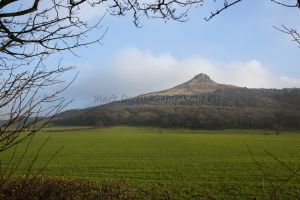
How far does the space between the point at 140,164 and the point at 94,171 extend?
19.1 ft

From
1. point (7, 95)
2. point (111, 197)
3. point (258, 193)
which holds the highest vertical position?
point (7, 95)

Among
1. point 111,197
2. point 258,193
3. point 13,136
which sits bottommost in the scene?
point 258,193

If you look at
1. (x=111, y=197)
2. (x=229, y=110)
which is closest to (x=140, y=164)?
(x=111, y=197)

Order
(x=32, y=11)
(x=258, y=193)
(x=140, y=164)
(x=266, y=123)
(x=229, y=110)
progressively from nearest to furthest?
(x=32, y=11) → (x=258, y=193) → (x=140, y=164) → (x=266, y=123) → (x=229, y=110)

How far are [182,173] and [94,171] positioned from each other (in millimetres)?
6786

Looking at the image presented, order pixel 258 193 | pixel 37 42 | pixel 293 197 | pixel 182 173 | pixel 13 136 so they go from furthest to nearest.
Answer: pixel 182 173 < pixel 258 193 < pixel 293 197 < pixel 37 42 < pixel 13 136

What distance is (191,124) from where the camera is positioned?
16725 cm

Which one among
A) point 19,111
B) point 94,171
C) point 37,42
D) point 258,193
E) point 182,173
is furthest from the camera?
point 94,171

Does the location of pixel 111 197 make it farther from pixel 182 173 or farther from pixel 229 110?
pixel 229 110

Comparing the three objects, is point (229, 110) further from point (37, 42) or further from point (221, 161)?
point (37, 42)

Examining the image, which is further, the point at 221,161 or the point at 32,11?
the point at 221,161

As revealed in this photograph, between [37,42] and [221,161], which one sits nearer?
[37,42]

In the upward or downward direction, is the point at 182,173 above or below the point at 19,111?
below

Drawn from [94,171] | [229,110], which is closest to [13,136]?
[94,171]
